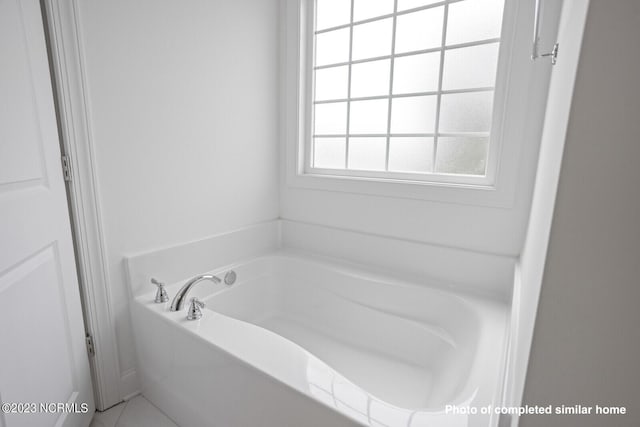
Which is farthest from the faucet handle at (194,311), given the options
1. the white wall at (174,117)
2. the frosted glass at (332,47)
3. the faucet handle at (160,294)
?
the frosted glass at (332,47)

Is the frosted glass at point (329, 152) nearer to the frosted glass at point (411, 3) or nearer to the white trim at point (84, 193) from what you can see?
the frosted glass at point (411, 3)

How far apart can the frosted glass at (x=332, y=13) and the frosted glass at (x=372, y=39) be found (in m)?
0.13

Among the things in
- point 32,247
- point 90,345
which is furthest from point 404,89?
point 90,345

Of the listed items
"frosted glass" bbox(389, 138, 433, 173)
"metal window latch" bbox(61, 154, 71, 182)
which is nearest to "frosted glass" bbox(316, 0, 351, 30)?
"frosted glass" bbox(389, 138, 433, 173)

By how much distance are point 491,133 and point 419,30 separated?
28.0 inches

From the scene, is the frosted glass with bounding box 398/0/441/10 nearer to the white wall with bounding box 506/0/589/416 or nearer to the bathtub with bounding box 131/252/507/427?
the white wall with bounding box 506/0/589/416

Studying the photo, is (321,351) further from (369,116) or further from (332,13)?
(332,13)

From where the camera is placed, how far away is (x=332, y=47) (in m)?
2.12

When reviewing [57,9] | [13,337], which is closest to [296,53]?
[57,9]

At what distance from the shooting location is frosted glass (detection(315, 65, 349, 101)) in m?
2.12

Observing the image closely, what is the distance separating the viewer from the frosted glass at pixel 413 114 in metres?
1.83

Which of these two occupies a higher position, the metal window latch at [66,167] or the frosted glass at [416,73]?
the frosted glass at [416,73]

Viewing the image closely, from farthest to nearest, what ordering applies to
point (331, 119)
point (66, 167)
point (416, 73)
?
point (331, 119) → point (416, 73) → point (66, 167)

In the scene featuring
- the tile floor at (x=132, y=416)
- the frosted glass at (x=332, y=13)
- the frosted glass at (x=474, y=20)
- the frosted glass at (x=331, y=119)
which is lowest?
the tile floor at (x=132, y=416)
